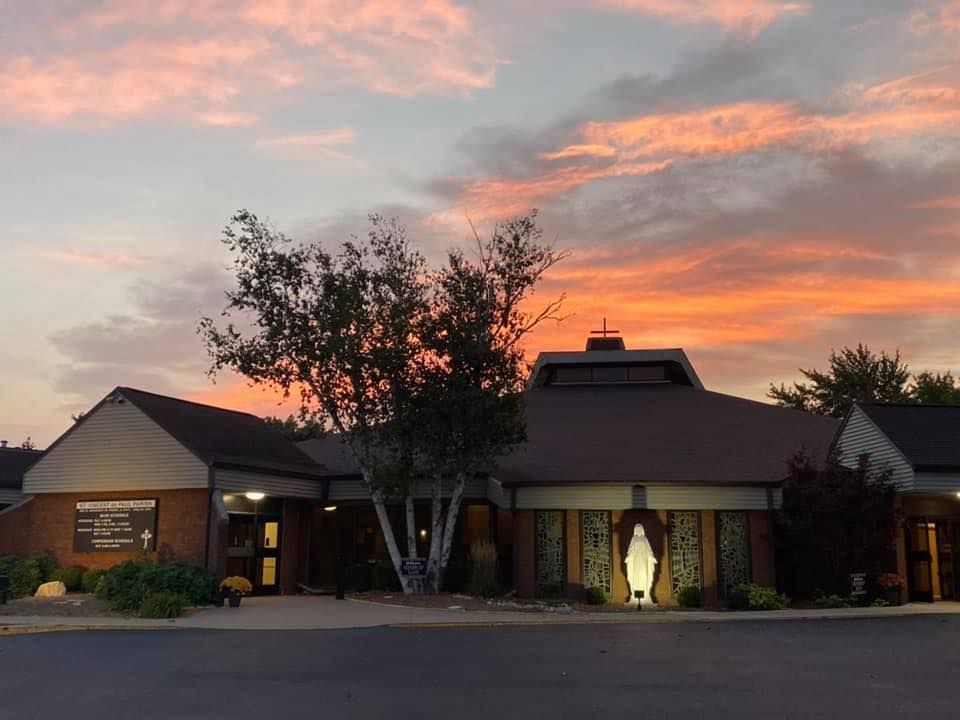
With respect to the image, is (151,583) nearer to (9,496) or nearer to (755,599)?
(755,599)

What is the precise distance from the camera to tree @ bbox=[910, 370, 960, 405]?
1891 inches

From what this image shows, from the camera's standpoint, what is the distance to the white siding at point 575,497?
987 inches

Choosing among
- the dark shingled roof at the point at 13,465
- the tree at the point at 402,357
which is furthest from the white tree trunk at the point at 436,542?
the dark shingled roof at the point at 13,465

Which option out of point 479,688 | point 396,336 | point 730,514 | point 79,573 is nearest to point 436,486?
point 396,336

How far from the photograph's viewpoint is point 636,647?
1481 centimetres

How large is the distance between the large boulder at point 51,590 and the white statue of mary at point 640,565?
14.6 m

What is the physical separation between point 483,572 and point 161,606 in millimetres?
8660

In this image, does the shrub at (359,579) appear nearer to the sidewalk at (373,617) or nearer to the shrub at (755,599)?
the sidewalk at (373,617)

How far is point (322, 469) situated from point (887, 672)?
20.7m

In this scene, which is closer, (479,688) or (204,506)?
(479,688)

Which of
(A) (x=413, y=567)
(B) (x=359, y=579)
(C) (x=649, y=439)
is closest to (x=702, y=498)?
(C) (x=649, y=439)

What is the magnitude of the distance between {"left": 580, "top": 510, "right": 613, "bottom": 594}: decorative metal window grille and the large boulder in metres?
13.7

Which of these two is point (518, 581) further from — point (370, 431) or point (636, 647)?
point (636, 647)

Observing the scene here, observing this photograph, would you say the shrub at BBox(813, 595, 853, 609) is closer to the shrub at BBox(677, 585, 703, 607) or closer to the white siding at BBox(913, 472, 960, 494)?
the shrub at BBox(677, 585, 703, 607)
